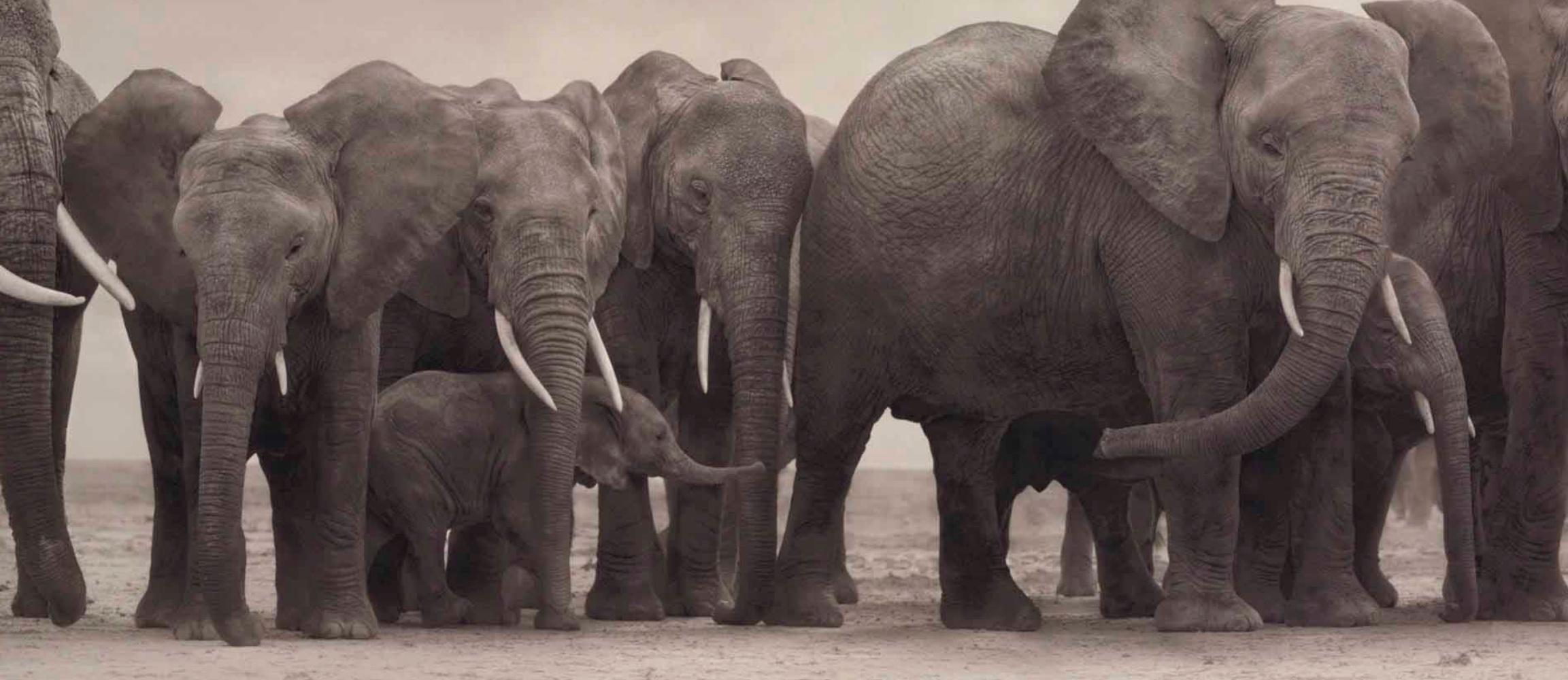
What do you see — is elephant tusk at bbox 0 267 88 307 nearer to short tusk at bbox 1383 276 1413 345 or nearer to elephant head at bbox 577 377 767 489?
elephant head at bbox 577 377 767 489

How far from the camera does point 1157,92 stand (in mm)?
11359

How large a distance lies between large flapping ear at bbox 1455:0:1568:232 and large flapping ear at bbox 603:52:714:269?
11.1 ft

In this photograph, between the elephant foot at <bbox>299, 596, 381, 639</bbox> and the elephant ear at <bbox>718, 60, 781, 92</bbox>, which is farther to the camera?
the elephant ear at <bbox>718, 60, 781, 92</bbox>

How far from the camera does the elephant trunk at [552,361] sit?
11234mm

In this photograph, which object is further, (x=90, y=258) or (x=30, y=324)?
(x=30, y=324)

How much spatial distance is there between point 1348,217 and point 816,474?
109 inches

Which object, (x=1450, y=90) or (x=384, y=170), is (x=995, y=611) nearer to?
(x=1450, y=90)

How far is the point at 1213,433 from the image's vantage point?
10664mm

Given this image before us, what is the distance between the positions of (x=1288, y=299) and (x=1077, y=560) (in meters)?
5.67

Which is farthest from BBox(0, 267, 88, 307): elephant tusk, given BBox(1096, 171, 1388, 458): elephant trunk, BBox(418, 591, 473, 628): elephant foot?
BBox(1096, 171, 1388, 458): elephant trunk

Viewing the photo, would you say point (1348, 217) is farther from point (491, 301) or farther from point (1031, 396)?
point (491, 301)

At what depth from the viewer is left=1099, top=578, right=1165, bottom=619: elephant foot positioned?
13.2 metres

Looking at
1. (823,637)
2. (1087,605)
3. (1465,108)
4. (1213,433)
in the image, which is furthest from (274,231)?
(1087,605)

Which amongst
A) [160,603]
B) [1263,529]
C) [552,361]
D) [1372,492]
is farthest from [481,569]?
[1372,492]
